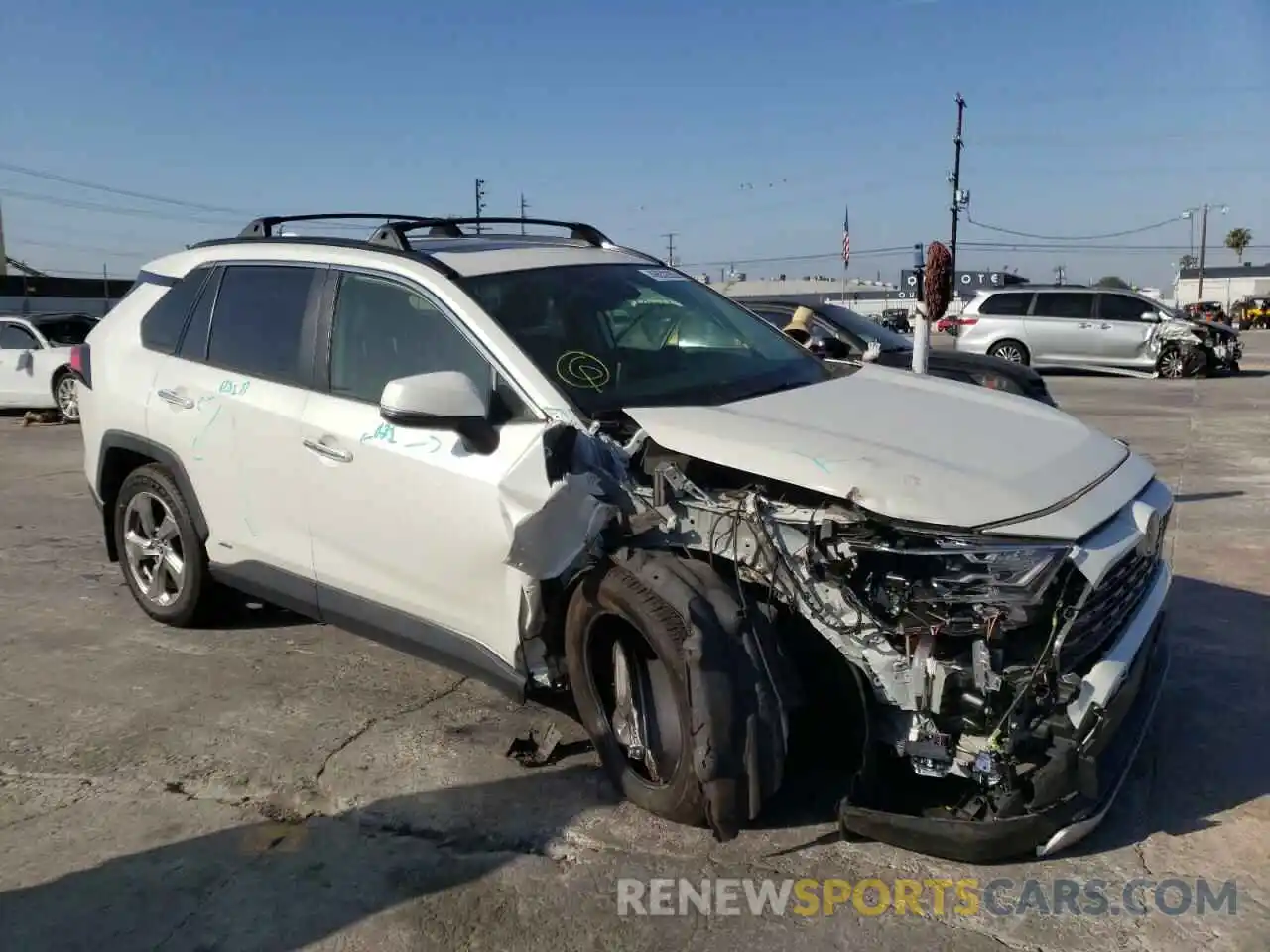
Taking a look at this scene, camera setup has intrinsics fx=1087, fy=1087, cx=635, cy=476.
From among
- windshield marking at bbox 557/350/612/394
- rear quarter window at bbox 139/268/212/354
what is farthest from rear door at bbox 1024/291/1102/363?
windshield marking at bbox 557/350/612/394

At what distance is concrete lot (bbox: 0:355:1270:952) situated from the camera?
295 cm

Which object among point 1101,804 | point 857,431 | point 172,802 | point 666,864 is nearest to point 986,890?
point 1101,804

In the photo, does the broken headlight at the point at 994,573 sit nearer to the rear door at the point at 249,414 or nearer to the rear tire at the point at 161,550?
the rear door at the point at 249,414

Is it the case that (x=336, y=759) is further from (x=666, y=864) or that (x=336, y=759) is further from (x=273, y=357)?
(x=273, y=357)

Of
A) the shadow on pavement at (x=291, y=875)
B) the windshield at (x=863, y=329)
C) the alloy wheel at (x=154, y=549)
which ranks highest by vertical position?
the windshield at (x=863, y=329)

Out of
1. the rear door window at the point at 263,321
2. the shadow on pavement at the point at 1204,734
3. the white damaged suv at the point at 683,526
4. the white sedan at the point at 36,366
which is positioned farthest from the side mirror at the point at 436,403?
the white sedan at the point at 36,366

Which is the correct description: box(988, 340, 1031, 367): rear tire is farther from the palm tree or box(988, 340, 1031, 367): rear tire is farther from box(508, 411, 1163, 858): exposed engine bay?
the palm tree

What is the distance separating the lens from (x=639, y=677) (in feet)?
11.4

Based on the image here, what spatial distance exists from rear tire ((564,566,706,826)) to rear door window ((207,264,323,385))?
1.69 metres

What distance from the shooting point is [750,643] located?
314 centimetres

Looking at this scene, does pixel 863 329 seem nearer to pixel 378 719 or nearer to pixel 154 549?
pixel 154 549

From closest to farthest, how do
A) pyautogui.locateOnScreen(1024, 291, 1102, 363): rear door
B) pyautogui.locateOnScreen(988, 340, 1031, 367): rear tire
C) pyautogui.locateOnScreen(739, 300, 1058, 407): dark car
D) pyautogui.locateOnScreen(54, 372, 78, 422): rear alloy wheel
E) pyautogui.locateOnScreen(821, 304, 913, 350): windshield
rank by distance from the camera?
pyautogui.locateOnScreen(739, 300, 1058, 407): dark car
pyautogui.locateOnScreen(821, 304, 913, 350): windshield
pyautogui.locateOnScreen(54, 372, 78, 422): rear alloy wheel
pyautogui.locateOnScreen(1024, 291, 1102, 363): rear door
pyautogui.locateOnScreen(988, 340, 1031, 367): rear tire

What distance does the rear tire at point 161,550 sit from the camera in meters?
5.04

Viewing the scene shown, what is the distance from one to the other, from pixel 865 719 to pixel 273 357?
2.87 meters
